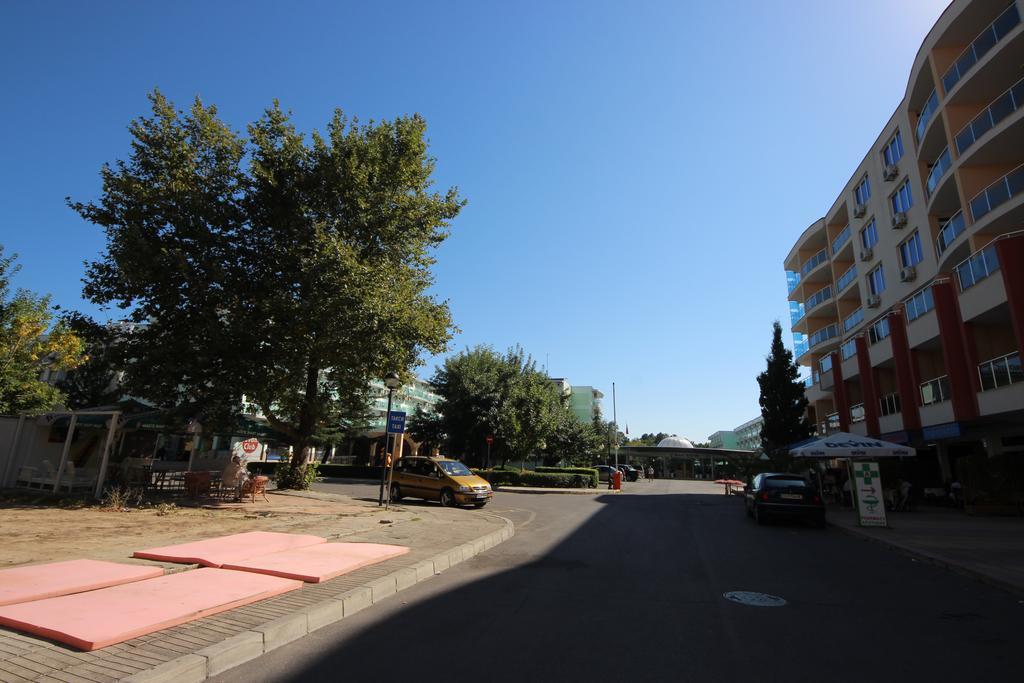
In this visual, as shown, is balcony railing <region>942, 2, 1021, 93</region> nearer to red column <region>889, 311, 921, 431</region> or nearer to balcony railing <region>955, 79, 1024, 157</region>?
balcony railing <region>955, 79, 1024, 157</region>

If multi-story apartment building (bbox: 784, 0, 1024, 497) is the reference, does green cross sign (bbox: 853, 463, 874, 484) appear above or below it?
below

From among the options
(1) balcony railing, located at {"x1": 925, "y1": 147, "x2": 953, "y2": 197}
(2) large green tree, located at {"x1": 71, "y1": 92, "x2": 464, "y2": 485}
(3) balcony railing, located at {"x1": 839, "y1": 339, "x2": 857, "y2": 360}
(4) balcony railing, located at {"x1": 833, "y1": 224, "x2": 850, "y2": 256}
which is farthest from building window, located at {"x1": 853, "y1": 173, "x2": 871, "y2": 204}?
(2) large green tree, located at {"x1": 71, "y1": 92, "x2": 464, "y2": 485}

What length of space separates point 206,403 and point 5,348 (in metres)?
12.3

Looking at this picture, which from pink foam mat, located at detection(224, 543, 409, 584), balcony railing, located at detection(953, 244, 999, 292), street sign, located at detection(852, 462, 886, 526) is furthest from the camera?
balcony railing, located at detection(953, 244, 999, 292)

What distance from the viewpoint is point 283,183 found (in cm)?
1878

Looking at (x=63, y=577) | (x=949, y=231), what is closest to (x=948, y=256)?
(x=949, y=231)

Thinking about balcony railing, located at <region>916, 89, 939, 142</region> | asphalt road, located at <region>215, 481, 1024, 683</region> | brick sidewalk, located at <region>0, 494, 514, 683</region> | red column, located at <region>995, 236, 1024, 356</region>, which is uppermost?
balcony railing, located at <region>916, 89, 939, 142</region>

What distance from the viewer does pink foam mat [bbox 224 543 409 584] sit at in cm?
678

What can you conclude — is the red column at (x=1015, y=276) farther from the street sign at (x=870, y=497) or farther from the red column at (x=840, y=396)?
the red column at (x=840, y=396)

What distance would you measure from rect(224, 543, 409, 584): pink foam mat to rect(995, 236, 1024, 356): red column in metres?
18.7

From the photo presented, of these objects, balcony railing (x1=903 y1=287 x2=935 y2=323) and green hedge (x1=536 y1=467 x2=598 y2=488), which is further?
green hedge (x1=536 y1=467 x2=598 y2=488)

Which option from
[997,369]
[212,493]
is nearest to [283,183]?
[212,493]

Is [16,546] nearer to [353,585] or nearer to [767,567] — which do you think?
[353,585]

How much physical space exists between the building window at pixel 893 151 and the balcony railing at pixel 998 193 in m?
9.71
